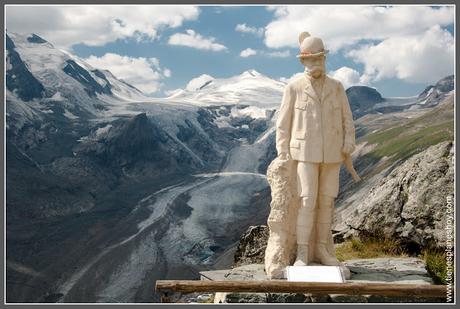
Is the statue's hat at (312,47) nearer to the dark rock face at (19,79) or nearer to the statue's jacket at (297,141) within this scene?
the statue's jacket at (297,141)

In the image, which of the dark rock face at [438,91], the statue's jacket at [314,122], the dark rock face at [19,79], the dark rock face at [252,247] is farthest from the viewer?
the dark rock face at [438,91]

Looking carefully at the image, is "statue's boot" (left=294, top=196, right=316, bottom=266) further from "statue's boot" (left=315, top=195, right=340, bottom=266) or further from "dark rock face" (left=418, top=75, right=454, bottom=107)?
"dark rock face" (left=418, top=75, right=454, bottom=107)

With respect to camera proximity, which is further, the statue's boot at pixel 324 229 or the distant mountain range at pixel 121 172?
the distant mountain range at pixel 121 172

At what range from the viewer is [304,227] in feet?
38.8

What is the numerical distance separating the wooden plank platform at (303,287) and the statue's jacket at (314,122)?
8.48 feet

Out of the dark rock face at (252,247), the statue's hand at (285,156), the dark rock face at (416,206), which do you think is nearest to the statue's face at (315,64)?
the statue's hand at (285,156)

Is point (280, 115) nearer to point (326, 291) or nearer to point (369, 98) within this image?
point (326, 291)

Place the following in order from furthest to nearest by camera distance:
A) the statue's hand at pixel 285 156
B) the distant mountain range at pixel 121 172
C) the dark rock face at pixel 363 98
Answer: the dark rock face at pixel 363 98 → the distant mountain range at pixel 121 172 → the statue's hand at pixel 285 156

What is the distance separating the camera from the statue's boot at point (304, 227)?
38.6ft

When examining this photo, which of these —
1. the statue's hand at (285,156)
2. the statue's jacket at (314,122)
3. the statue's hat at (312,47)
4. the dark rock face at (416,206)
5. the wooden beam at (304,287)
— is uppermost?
the statue's hat at (312,47)

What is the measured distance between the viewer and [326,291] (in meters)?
10.3

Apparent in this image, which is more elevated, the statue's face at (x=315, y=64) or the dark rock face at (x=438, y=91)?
the dark rock face at (x=438, y=91)

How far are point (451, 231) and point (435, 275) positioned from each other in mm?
1635

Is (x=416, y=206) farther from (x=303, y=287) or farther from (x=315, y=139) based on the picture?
(x=303, y=287)
